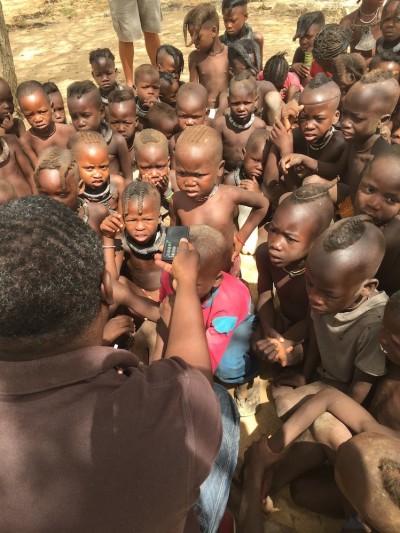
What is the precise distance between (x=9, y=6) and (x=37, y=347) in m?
16.2

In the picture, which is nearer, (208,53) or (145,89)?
(145,89)

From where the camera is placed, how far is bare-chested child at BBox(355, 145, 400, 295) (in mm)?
2221

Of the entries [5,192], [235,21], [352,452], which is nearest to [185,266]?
[352,452]

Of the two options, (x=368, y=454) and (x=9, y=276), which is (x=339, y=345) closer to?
(x=368, y=454)

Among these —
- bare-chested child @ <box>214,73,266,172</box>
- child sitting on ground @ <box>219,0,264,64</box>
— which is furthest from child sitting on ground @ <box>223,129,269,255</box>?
child sitting on ground @ <box>219,0,264,64</box>

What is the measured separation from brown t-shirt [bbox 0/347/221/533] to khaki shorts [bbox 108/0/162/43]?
247 inches

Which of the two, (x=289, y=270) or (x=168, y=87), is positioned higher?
(x=168, y=87)

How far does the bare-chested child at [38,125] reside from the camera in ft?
12.4

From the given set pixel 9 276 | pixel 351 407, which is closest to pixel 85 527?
pixel 9 276

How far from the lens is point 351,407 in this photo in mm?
1725

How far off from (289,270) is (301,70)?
386 centimetres

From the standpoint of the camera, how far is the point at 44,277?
0.89 m

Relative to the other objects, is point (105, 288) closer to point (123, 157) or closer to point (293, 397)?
point (293, 397)

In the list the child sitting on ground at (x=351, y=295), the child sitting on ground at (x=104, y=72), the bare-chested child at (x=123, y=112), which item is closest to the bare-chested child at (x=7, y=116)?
the bare-chested child at (x=123, y=112)
